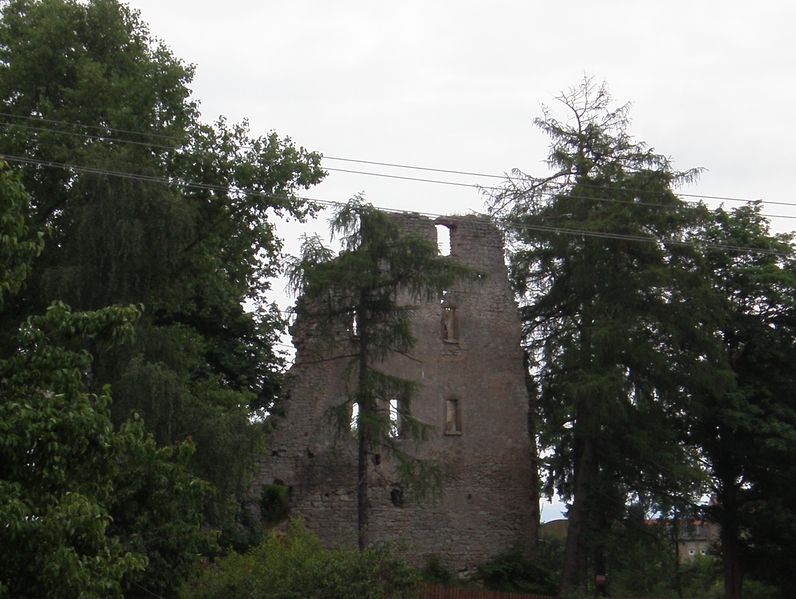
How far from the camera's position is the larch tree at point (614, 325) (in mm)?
26703

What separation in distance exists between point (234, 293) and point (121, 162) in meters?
7.15

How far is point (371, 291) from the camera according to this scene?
23922mm

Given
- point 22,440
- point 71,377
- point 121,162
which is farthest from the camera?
point 121,162

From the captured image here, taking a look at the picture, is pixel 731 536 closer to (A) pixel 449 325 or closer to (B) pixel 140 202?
(A) pixel 449 325

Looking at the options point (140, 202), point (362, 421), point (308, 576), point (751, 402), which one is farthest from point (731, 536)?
point (140, 202)

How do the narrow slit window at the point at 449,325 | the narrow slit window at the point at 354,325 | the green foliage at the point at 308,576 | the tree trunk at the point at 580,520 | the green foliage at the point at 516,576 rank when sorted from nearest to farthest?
the green foliage at the point at 308,576 → the narrow slit window at the point at 354,325 → the tree trunk at the point at 580,520 → the green foliage at the point at 516,576 → the narrow slit window at the point at 449,325

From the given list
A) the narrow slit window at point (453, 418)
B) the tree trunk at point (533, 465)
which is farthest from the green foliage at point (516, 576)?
the narrow slit window at point (453, 418)

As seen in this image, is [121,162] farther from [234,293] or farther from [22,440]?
[22,440]

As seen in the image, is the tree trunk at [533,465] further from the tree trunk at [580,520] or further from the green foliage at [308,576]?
the green foliage at [308,576]

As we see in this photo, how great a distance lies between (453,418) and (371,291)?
7042 mm

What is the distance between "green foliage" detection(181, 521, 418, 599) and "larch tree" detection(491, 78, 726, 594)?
28.8 feet

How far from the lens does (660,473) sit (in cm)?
2719

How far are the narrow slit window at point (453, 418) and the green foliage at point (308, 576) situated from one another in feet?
33.9

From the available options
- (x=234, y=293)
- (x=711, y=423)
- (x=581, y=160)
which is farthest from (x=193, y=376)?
(x=711, y=423)
